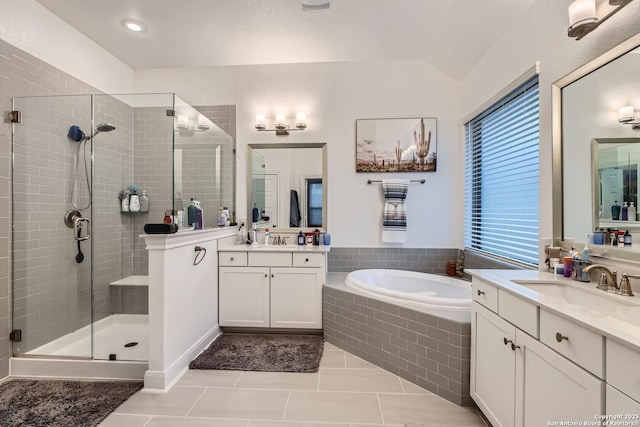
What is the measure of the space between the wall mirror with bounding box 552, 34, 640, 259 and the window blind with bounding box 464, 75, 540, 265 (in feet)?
0.88

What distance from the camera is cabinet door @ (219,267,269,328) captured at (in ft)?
9.09

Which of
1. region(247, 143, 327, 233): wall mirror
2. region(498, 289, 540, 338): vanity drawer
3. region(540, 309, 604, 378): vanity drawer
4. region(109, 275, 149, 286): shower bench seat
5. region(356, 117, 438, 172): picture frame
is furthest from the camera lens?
region(247, 143, 327, 233): wall mirror

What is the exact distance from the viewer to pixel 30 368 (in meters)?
2.10

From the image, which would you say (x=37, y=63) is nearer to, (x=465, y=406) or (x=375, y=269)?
(x=375, y=269)

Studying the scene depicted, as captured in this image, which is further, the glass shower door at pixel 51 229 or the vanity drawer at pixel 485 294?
the glass shower door at pixel 51 229

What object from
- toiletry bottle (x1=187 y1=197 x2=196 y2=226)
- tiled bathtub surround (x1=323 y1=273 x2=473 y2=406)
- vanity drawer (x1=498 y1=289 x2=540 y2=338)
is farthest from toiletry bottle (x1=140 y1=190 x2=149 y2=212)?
vanity drawer (x1=498 y1=289 x2=540 y2=338)

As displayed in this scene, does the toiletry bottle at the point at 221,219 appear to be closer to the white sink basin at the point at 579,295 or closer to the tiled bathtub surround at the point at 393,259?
the tiled bathtub surround at the point at 393,259

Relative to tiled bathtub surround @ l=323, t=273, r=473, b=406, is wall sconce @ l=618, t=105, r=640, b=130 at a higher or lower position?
higher

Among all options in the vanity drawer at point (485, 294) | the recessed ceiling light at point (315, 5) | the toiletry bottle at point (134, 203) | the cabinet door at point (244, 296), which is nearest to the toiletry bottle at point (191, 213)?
the cabinet door at point (244, 296)

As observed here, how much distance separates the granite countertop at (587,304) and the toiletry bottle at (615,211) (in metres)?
0.36

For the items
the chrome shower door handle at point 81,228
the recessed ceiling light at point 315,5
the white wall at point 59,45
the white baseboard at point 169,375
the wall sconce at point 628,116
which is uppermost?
the recessed ceiling light at point 315,5

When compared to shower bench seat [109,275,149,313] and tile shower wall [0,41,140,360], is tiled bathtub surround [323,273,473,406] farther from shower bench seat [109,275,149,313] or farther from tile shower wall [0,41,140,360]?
tile shower wall [0,41,140,360]

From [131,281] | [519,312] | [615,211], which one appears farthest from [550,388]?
[131,281]

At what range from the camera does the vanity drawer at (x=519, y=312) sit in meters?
1.18
